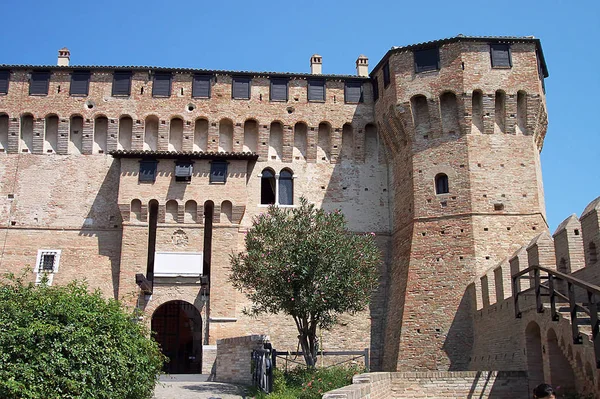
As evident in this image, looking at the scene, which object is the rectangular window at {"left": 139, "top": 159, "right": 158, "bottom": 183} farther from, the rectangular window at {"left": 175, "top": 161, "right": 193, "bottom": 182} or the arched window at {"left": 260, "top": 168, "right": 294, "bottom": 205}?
the arched window at {"left": 260, "top": 168, "right": 294, "bottom": 205}

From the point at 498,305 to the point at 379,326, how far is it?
7.61 meters

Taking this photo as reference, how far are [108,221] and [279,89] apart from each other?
9.16 meters

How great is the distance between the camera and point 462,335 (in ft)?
75.8

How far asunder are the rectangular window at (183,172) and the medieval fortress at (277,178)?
0.18 ft

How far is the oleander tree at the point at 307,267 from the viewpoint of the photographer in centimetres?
1981

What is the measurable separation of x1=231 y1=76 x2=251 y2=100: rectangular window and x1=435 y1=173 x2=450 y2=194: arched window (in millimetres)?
9045

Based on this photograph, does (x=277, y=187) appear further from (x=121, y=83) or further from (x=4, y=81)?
(x=4, y=81)

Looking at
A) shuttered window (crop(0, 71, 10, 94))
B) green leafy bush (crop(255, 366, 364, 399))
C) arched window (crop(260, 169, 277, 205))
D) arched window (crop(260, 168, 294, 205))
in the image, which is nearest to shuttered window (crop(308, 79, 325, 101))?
arched window (crop(260, 168, 294, 205))

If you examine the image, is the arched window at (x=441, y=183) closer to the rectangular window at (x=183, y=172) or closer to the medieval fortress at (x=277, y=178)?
the medieval fortress at (x=277, y=178)

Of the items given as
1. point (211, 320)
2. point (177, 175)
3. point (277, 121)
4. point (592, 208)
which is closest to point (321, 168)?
point (277, 121)

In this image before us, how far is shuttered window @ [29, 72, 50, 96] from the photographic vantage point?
95.9 feet

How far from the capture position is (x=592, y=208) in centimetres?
1498

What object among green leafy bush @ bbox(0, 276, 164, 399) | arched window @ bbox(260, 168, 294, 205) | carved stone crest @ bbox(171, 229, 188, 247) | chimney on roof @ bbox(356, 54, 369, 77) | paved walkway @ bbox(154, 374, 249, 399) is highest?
chimney on roof @ bbox(356, 54, 369, 77)

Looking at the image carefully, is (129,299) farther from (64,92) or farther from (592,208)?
(592,208)
